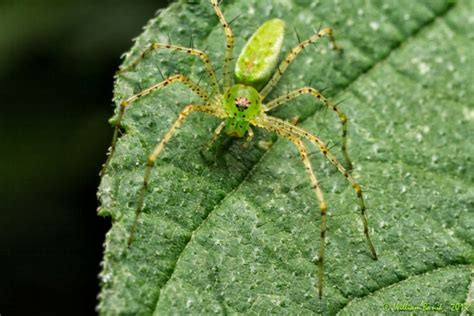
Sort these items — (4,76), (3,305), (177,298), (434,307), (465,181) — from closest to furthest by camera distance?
1. (177,298)
2. (434,307)
3. (465,181)
4. (3,305)
5. (4,76)

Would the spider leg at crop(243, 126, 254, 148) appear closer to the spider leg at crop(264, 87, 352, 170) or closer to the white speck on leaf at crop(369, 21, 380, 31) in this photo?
the spider leg at crop(264, 87, 352, 170)

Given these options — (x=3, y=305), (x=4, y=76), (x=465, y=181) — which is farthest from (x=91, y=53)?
(x=465, y=181)

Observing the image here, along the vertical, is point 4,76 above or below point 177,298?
above

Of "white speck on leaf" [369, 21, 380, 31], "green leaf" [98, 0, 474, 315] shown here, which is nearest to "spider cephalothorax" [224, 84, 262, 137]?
"green leaf" [98, 0, 474, 315]

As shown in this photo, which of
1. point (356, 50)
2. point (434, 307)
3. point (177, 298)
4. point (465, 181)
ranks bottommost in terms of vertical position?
point (177, 298)

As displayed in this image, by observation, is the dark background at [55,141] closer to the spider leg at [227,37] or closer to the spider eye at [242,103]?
the spider leg at [227,37]

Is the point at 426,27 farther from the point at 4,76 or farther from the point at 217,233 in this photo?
the point at 4,76

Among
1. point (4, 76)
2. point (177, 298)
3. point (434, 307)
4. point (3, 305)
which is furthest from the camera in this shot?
Result: point (4, 76)
